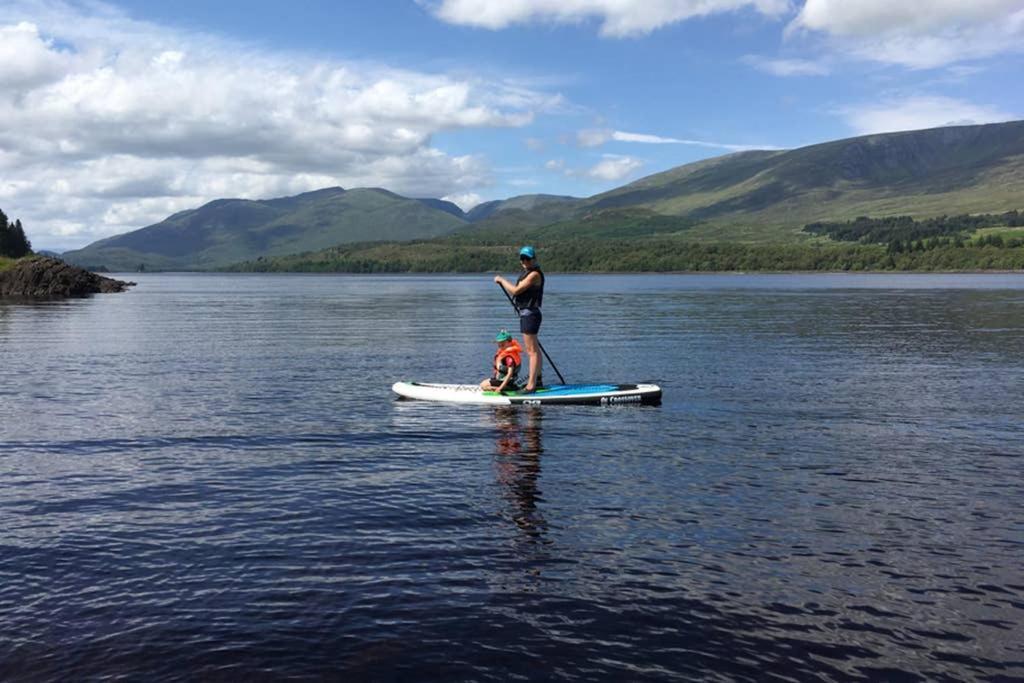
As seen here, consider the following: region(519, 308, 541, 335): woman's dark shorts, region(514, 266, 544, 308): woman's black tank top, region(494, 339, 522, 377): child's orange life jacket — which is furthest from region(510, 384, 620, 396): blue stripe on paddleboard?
region(514, 266, 544, 308): woman's black tank top

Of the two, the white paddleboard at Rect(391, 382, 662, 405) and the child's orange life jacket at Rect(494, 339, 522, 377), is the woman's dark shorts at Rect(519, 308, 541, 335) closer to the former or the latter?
the child's orange life jacket at Rect(494, 339, 522, 377)

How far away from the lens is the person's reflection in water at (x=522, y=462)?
1725 cm

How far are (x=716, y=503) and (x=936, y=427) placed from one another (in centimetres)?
1305

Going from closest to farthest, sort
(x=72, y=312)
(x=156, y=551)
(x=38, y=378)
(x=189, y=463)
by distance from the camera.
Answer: (x=156, y=551), (x=189, y=463), (x=38, y=378), (x=72, y=312)

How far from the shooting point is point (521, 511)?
17.8 metres

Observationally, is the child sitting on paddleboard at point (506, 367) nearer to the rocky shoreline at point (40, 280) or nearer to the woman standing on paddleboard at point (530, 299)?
the woman standing on paddleboard at point (530, 299)

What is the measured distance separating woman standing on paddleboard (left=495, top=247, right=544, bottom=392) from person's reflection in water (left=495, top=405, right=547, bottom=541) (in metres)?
1.99

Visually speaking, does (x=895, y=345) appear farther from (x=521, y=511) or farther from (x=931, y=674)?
(x=931, y=674)

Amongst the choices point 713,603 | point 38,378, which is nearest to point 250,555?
point 713,603

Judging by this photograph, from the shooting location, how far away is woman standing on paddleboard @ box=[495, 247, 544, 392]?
96.2 ft

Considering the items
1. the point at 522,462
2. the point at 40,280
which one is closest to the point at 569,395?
the point at 522,462

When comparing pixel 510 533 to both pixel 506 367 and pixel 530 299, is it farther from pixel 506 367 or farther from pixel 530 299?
pixel 506 367

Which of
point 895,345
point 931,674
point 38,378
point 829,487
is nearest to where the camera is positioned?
point 931,674

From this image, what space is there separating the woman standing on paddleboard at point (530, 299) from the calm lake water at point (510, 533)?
2553mm
